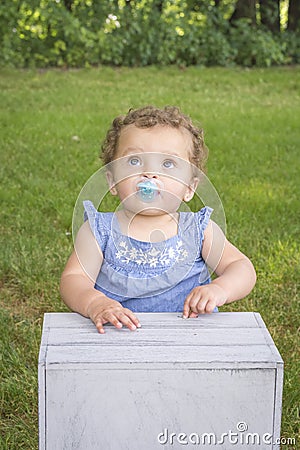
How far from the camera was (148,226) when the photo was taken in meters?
2.30

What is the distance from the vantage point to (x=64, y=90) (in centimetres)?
777

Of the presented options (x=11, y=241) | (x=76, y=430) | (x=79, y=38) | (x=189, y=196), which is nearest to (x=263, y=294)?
(x=189, y=196)

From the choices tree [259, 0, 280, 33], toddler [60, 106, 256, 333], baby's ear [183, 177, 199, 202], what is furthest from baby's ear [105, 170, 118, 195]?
tree [259, 0, 280, 33]

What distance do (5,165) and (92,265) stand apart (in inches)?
115

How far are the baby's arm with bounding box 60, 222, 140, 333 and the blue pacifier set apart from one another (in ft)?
0.86

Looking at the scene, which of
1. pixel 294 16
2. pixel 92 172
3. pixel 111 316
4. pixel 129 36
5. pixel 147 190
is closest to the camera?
pixel 111 316

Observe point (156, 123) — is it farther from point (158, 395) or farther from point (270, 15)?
point (270, 15)

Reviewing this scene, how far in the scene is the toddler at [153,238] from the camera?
→ 7.04 ft

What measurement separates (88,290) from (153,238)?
0.90 ft

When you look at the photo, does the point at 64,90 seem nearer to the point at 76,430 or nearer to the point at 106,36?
the point at 106,36

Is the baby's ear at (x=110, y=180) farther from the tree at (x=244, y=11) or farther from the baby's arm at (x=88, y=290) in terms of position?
the tree at (x=244, y=11)

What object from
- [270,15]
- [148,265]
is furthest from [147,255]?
[270,15]

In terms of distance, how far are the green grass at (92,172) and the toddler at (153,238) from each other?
1.53 feet

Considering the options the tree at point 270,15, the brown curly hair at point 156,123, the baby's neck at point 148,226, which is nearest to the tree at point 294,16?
the tree at point 270,15
